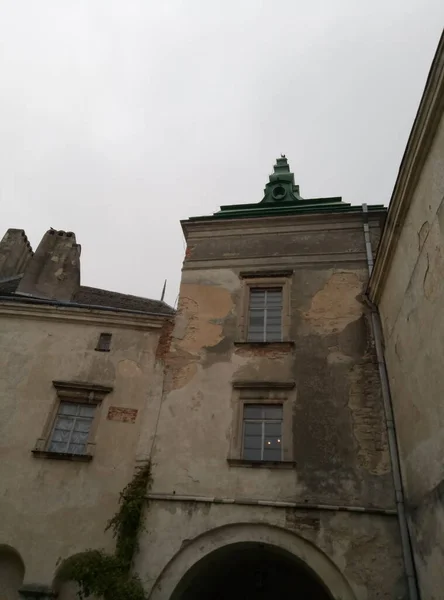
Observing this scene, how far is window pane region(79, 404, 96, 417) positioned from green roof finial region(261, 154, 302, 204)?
324 inches

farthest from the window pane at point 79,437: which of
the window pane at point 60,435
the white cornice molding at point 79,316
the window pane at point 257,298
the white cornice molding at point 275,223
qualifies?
the white cornice molding at point 275,223

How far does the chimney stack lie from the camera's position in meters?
16.3

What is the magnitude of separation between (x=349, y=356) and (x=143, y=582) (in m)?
5.93

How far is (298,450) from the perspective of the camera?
892 centimetres

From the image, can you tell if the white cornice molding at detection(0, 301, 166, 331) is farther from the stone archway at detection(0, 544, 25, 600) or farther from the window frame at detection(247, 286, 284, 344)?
the stone archway at detection(0, 544, 25, 600)

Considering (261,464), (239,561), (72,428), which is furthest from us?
(72,428)

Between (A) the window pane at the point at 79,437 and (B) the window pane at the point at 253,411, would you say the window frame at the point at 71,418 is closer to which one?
(A) the window pane at the point at 79,437

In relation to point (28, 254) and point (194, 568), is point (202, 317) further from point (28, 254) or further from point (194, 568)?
point (28, 254)

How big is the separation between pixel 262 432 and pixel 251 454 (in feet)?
1.64

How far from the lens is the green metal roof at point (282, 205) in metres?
12.7

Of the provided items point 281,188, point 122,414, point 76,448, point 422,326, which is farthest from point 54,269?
point 422,326

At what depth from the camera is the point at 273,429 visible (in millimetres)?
9391

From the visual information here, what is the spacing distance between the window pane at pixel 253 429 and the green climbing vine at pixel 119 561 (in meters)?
2.12

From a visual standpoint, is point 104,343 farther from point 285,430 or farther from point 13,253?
point 13,253
